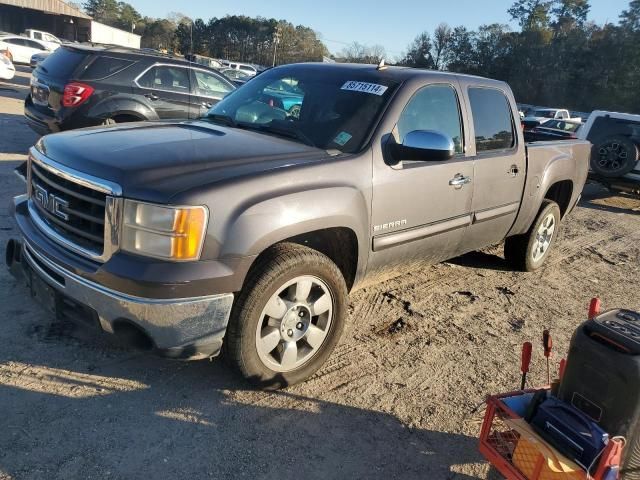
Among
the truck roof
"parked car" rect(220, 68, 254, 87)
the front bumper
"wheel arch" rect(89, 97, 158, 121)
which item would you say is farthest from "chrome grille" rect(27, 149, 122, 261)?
"parked car" rect(220, 68, 254, 87)

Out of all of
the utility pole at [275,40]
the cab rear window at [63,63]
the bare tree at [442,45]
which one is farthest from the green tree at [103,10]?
the cab rear window at [63,63]

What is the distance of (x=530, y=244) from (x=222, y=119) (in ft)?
11.1

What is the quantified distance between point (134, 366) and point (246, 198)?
1326 millimetres

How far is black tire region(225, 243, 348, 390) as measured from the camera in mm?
2762

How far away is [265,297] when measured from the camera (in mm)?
2797

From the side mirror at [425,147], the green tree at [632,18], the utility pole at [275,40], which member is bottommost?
the side mirror at [425,147]

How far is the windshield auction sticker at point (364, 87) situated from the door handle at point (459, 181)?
856 mm

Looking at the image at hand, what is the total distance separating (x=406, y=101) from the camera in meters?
3.62

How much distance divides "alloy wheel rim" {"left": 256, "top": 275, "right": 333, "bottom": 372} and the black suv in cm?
572

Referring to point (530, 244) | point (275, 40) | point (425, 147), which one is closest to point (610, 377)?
point (425, 147)

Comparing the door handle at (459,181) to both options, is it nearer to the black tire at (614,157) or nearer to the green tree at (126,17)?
the black tire at (614,157)

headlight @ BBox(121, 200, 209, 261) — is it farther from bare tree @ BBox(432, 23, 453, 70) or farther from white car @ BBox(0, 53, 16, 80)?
bare tree @ BBox(432, 23, 453, 70)

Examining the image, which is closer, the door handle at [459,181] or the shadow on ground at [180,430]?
the shadow on ground at [180,430]

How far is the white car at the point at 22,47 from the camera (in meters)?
27.5
